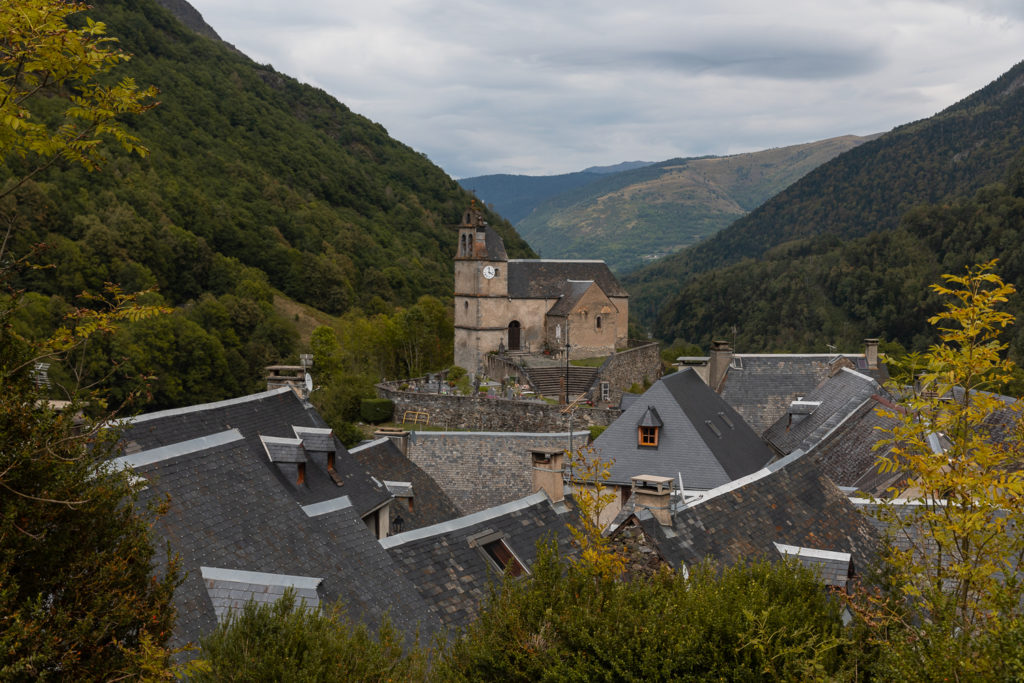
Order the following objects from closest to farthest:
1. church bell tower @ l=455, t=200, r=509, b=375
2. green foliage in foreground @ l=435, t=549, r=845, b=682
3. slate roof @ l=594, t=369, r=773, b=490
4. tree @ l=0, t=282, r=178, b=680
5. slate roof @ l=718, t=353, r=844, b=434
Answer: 1. tree @ l=0, t=282, r=178, b=680
2. green foliage in foreground @ l=435, t=549, r=845, b=682
3. slate roof @ l=594, t=369, r=773, b=490
4. slate roof @ l=718, t=353, r=844, b=434
5. church bell tower @ l=455, t=200, r=509, b=375

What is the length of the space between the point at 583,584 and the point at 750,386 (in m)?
29.9

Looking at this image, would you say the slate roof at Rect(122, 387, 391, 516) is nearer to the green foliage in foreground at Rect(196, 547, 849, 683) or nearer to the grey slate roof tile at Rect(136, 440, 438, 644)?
the grey slate roof tile at Rect(136, 440, 438, 644)

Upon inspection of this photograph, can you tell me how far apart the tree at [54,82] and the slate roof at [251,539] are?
4733mm

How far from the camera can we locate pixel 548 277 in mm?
54781

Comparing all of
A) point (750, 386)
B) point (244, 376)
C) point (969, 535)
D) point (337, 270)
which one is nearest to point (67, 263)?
point (244, 376)

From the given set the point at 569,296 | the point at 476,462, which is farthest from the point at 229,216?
the point at 476,462

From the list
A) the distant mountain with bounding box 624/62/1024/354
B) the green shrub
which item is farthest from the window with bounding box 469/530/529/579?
the distant mountain with bounding box 624/62/1024/354

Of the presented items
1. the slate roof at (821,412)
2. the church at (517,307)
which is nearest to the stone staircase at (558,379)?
the church at (517,307)

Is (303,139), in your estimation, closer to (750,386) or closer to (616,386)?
(616,386)

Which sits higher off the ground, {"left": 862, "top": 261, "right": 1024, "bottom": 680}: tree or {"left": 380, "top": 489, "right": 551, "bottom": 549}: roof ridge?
{"left": 862, "top": 261, "right": 1024, "bottom": 680}: tree

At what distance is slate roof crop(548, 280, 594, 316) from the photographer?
52.8 meters

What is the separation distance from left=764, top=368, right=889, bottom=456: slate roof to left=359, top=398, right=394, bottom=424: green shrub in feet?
65.3

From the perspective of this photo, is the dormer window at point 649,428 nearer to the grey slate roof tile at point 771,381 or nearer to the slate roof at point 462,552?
the slate roof at point 462,552

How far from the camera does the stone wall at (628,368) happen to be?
1891 inches
